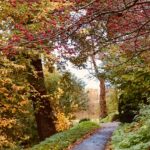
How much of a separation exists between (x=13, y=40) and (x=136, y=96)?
12772 millimetres

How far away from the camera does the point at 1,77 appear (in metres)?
15.7

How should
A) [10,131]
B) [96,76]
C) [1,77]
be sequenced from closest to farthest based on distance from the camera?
[1,77] < [96,76] < [10,131]

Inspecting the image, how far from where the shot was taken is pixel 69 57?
11.0 metres

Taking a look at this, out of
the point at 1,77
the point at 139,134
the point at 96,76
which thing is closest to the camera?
the point at 139,134

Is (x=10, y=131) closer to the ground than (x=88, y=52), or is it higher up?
closer to the ground

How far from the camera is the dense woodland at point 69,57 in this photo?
340 inches

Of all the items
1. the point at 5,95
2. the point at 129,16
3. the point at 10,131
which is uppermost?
the point at 129,16

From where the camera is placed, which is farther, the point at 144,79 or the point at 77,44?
the point at 144,79

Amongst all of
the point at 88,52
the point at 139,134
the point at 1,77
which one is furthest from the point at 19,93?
the point at 88,52

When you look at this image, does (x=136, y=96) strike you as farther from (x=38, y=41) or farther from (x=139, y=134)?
(x=38, y=41)

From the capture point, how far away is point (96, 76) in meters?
17.0

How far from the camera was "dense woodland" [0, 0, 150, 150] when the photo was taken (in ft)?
28.4

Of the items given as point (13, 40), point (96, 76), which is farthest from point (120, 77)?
point (13, 40)

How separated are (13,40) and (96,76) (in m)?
8.61
